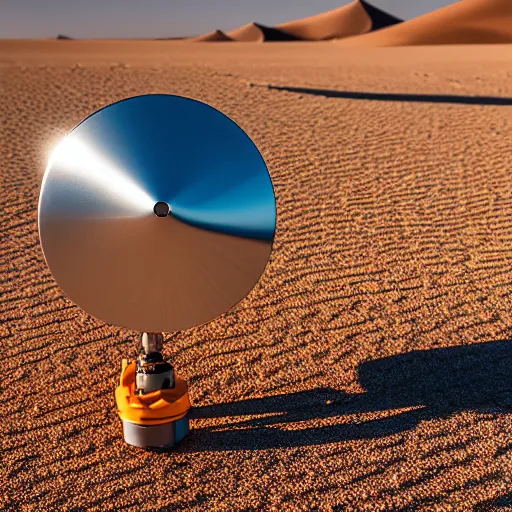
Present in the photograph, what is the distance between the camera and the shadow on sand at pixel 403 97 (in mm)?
10438

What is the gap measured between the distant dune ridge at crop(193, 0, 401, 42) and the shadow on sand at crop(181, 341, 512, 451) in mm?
71558

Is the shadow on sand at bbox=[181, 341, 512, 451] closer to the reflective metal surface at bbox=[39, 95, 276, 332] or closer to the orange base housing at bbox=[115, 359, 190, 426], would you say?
the orange base housing at bbox=[115, 359, 190, 426]

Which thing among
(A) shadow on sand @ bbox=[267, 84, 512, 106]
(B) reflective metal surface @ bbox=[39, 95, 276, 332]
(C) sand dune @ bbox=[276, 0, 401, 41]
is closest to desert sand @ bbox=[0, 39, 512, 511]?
(B) reflective metal surface @ bbox=[39, 95, 276, 332]

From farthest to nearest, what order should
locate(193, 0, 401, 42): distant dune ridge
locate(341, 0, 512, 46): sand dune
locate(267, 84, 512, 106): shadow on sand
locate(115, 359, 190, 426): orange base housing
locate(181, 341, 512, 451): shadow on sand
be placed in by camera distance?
locate(193, 0, 401, 42): distant dune ridge → locate(341, 0, 512, 46): sand dune → locate(267, 84, 512, 106): shadow on sand → locate(181, 341, 512, 451): shadow on sand → locate(115, 359, 190, 426): orange base housing

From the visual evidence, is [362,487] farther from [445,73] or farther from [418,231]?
[445,73]

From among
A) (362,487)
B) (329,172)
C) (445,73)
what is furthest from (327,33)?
(362,487)

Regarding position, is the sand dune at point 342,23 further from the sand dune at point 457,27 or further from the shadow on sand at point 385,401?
the shadow on sand at point 385,401

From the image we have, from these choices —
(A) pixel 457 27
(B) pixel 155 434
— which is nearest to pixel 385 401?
(B) pixel 155 434

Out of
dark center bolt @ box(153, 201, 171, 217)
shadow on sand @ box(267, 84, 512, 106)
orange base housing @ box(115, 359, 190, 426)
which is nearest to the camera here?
dark center bolt @ box(153, 201, 171, 217)

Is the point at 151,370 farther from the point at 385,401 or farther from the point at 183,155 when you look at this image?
the point at 385,401

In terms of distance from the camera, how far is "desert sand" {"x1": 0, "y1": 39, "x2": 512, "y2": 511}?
2707 mm

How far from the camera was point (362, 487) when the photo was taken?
269 cm

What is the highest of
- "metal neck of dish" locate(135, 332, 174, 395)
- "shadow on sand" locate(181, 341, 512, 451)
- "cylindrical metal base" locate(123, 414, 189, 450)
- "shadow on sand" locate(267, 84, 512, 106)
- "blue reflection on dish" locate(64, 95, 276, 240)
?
"blue reflection on dish" locate(64, 95, 276, 240)

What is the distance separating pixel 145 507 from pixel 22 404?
972mm
